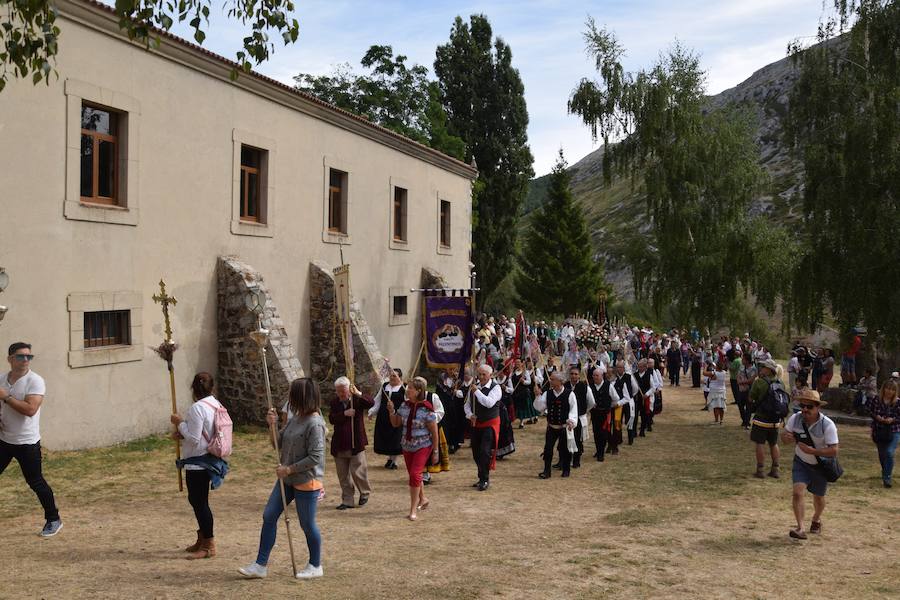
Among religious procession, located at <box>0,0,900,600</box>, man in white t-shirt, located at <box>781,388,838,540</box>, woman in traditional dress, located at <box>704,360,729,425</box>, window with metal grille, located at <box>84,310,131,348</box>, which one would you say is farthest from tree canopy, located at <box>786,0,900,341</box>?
window with metal grille, located at <box>84,310,131,348</box>

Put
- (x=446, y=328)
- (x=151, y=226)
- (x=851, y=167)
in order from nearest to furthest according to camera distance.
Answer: (x=151, y=226)
(x=446, y=328)
(x=851, y=167)

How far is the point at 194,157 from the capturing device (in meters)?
14.6

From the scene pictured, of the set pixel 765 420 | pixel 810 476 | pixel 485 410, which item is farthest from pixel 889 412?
pixel 485 410

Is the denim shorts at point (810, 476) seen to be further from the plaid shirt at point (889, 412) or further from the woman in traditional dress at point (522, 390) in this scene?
the woman in traditional dress at point (522, 390)

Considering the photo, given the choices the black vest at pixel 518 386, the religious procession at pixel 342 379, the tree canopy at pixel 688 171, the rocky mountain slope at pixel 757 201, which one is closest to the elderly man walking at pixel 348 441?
the religious procession at pixel 342 379

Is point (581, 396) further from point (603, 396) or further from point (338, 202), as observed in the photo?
point (338, 202)

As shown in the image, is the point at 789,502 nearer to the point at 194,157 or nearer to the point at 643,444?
the point at 643,444

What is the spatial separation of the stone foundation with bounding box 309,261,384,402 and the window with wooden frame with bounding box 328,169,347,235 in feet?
5.29

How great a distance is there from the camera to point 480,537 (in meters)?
8.32

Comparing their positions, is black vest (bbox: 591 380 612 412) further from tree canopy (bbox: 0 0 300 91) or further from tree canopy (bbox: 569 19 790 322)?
tree canopy (bbox: 569 19 790 322)

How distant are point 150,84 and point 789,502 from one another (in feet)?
39.4

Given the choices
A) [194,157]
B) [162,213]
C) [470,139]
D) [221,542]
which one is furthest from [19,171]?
[470,139]

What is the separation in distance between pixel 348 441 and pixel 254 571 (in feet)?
10.1

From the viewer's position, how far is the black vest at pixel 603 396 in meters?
12.9
